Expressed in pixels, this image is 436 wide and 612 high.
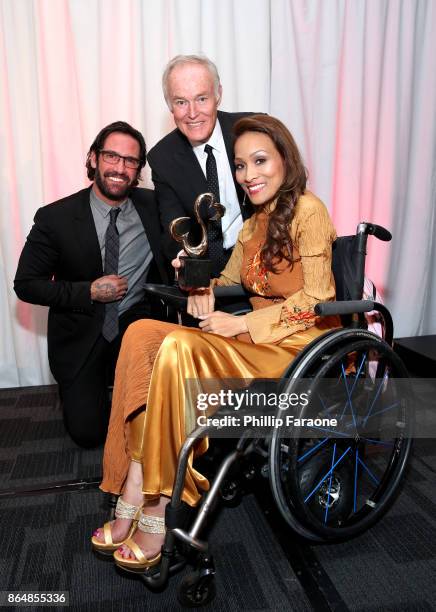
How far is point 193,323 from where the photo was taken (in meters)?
2.40

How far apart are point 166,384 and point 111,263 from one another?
1039 mm

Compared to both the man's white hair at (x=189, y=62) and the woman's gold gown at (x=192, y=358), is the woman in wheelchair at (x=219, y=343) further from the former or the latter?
the man's white hair at (x=189, y=62)

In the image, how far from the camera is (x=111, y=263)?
2332 mm

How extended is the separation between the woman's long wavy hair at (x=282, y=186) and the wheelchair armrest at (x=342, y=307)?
0.30m

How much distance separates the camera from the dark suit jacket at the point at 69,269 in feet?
7.60

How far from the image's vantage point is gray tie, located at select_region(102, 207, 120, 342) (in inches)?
91.1

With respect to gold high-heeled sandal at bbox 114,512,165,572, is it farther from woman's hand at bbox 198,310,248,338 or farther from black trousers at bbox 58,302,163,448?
black trousers at bbox 58,302,163,448

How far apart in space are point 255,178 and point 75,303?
3.27 feet

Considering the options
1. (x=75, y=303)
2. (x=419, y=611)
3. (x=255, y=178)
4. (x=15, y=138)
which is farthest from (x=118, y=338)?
(x=419, y=611)

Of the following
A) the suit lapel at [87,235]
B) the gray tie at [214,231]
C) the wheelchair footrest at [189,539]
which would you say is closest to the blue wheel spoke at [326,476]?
the wheelchair footrest at [189,539]

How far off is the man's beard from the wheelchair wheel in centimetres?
120

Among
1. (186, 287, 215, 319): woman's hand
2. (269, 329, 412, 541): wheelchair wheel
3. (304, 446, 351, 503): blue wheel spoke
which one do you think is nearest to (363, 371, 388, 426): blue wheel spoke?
(269, 329, 412, 541): wheelchair wheel

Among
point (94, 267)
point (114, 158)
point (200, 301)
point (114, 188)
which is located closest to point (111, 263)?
point (94, 267)

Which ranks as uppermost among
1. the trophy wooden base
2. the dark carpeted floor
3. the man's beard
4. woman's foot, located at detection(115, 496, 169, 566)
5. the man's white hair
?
the man's white hair
